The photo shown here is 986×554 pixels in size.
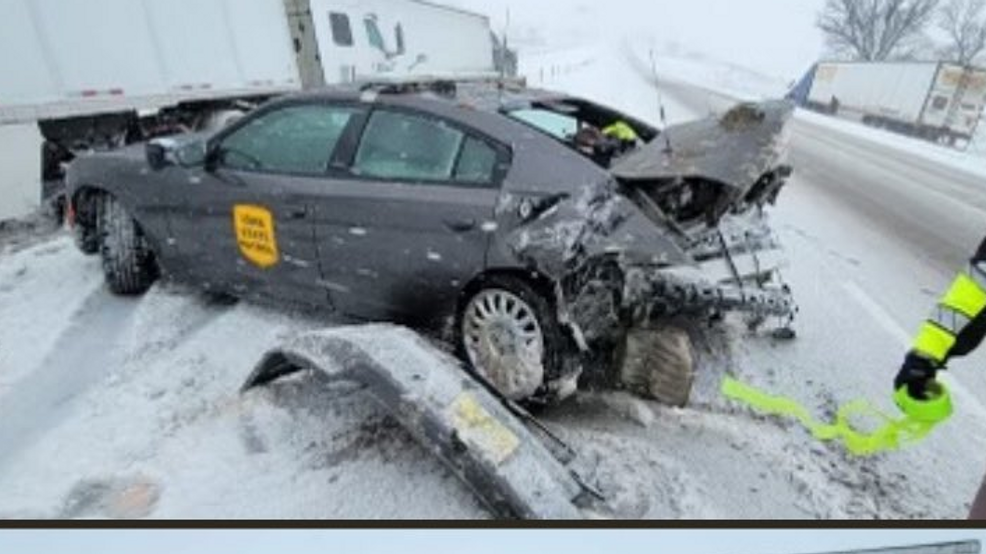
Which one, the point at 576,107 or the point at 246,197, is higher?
the point at 576,107

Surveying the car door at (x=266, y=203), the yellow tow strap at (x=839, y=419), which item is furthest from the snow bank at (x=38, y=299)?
the yellow tow strap at (x=839, y=419)

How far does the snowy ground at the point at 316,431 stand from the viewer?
9.41 feet

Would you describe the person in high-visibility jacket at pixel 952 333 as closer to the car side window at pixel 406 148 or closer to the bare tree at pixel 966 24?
the car side window at pixel 406 148

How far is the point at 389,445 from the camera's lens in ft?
9.87

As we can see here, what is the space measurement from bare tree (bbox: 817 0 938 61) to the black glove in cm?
4680

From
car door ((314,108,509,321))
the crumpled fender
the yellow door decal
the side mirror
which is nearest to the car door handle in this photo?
car door ((314,108,509,321))

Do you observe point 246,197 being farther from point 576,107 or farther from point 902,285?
point 902,285

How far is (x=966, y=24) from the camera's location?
4378cm

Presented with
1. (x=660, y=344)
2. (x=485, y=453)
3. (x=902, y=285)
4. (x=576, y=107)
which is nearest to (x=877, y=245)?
(x=902, y=285)

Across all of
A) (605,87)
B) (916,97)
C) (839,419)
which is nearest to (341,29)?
(839,419)

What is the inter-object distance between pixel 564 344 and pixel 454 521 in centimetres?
114

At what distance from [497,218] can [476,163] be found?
11.3 inches

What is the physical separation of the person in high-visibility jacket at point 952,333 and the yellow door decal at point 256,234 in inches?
113

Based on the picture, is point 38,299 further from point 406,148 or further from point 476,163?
Answer: point 476,163
